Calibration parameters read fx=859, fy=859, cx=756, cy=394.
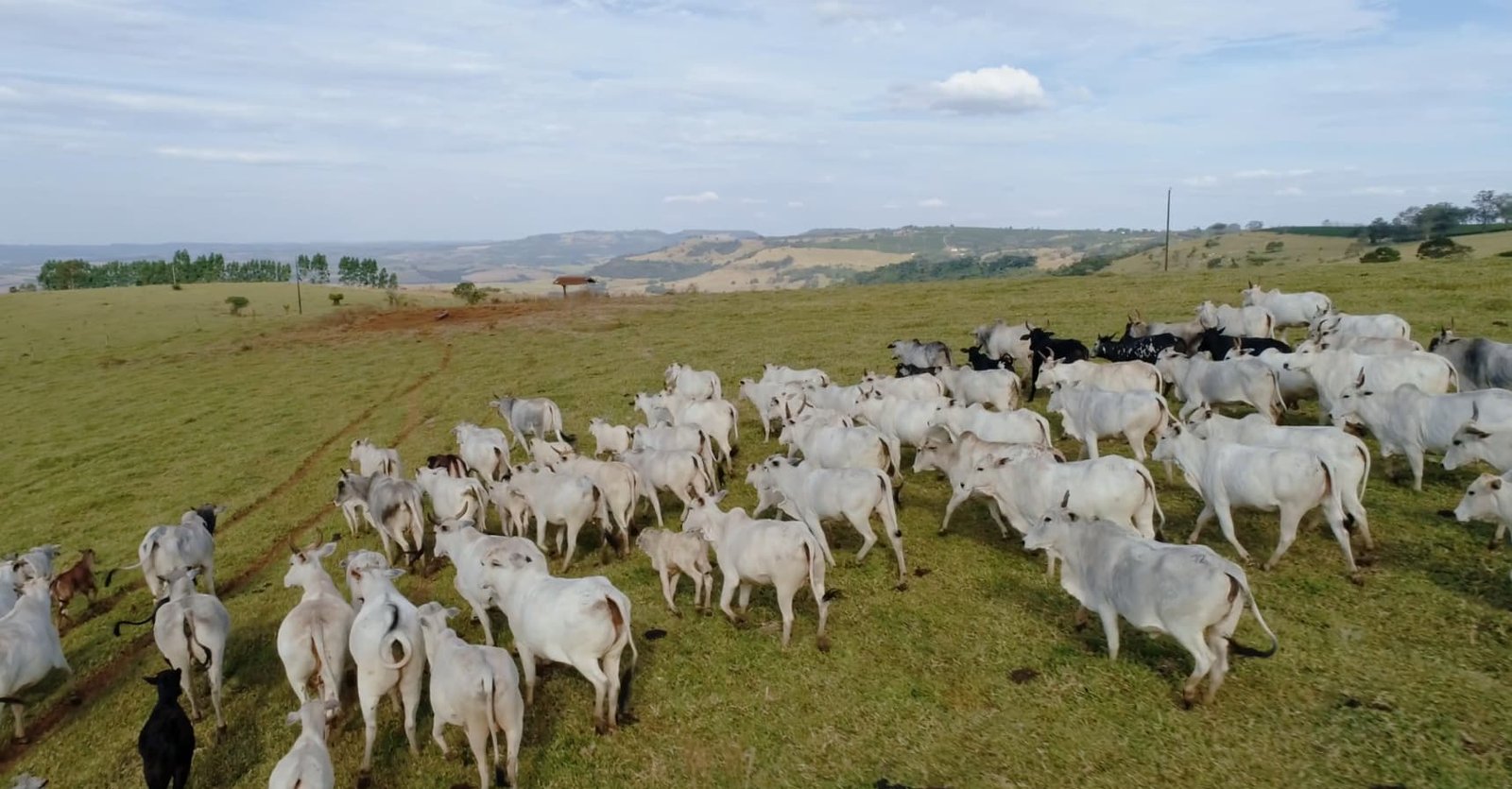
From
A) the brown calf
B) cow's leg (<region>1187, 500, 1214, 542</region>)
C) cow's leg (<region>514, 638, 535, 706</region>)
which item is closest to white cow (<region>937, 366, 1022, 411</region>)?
cow's leg (<region>1187, 500, 1214, 542</region>)

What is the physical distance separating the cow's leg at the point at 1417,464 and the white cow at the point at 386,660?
12161mm

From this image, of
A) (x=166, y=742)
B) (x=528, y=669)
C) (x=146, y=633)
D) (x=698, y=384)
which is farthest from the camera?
(x=698, y=384)

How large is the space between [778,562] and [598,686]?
7.18ft

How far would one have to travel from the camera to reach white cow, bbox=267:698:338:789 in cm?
588

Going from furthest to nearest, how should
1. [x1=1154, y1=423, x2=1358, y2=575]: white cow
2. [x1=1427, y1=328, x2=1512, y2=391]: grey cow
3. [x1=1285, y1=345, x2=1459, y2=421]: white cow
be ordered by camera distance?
[x1=1427, y1=328, x2=1512, y2=391]: grey cow
[x1=1285, y1=345, x2=1459, y2=421]: white cow
[x1=1154, y1=423, x2=1358, y2=575]: white cow

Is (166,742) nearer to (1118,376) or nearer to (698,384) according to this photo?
(698,384)

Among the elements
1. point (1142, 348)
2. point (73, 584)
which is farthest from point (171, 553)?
point (1142, 348)

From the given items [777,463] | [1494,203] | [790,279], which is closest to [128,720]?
[777,463]

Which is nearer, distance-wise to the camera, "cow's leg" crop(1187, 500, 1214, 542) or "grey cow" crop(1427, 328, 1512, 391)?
"cow's leg" crop(1187, 500, 1214, 542)

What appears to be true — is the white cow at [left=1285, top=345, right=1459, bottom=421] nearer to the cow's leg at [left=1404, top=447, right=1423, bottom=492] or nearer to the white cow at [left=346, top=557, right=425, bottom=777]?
the cow's leg at [left=1404, top=447, right=1423, bottom=492]

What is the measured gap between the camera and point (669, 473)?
40.2 feet

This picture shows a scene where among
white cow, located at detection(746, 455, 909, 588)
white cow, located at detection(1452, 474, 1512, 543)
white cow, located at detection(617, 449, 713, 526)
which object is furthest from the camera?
white cow, located at detection(617, 449, 713, 526)

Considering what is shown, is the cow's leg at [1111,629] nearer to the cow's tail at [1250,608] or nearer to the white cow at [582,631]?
the cow's tail at [1250,608]

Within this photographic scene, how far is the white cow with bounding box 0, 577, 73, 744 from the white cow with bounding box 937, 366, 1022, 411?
12695 millimetres
